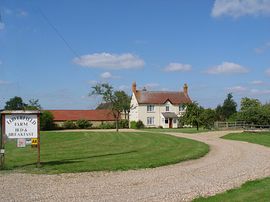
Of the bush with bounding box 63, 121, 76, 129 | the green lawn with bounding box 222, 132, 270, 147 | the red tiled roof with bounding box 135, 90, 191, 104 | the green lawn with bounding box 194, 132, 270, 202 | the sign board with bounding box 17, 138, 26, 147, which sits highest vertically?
the red tiled roof with bounding box 135, 90, 191, 104

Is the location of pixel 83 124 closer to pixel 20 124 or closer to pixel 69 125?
pixel 69 125

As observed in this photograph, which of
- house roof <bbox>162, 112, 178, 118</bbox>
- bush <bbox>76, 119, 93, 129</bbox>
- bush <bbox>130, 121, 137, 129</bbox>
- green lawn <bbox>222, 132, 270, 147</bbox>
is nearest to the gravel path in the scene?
green lawn <bbox>222, 132, 270, 147</bbox>

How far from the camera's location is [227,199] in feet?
30.8

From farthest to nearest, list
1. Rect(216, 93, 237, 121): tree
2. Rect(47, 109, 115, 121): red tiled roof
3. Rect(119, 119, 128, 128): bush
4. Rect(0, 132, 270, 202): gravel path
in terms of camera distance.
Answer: Rect(216, 93, 237, 121): tree → Rect(119, 119, 128, 128): bush → Rect(47, 109, 115, 121): red tiled roof → Rect(0, 132, 270, 202): gravel path

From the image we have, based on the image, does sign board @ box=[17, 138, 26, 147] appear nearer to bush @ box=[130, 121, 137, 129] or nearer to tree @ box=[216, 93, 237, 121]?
bush @ box=[130, 121, 137, 129]

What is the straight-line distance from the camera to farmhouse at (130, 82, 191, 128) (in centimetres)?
7956

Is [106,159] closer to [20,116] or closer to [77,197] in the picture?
[20,116]

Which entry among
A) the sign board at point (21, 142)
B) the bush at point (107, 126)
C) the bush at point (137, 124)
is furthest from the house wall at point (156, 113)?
the sign board at point (21, 142)

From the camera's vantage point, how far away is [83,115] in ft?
269

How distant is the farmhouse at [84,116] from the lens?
79450 millimetres

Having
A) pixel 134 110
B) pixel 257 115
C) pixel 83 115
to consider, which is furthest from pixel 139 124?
pixel 257 115

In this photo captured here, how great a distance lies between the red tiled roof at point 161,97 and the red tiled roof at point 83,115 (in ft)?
23.6

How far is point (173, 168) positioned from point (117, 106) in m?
61.5

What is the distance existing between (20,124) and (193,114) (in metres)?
42.6
